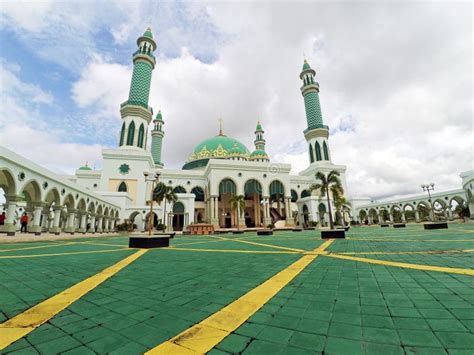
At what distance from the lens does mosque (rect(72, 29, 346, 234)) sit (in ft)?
113

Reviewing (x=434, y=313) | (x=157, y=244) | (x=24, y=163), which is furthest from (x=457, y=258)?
(x=24, y=163)

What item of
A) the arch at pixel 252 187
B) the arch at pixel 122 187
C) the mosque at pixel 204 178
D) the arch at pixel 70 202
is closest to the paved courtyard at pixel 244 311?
the arch at pixel 70 202

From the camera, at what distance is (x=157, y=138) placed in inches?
2149

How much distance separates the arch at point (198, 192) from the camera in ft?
145

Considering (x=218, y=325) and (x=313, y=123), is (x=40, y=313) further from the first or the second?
(x=313, y=123)

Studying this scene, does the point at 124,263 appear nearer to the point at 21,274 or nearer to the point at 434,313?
the point at 21,274

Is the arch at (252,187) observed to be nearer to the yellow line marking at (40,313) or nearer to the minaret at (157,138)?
the minaret at (157,138)

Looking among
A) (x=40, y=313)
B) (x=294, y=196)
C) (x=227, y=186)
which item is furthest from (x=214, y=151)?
(x=40, y=313)

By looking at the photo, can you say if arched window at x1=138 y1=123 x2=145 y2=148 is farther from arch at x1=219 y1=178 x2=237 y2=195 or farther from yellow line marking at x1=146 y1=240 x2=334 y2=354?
yellow line marking at x1=146 y1=240 x2=334 y2=354

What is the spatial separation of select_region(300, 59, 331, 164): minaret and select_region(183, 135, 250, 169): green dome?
49.7ft

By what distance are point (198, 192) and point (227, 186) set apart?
27.1ft

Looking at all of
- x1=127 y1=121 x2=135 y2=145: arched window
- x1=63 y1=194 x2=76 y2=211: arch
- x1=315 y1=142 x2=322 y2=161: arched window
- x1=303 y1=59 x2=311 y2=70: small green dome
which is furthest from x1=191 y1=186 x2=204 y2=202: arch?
x1=303 y1=59 x2=311 y2=70: small green dome

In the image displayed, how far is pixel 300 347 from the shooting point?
5.65ft

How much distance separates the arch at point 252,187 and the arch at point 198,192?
9.56 m
